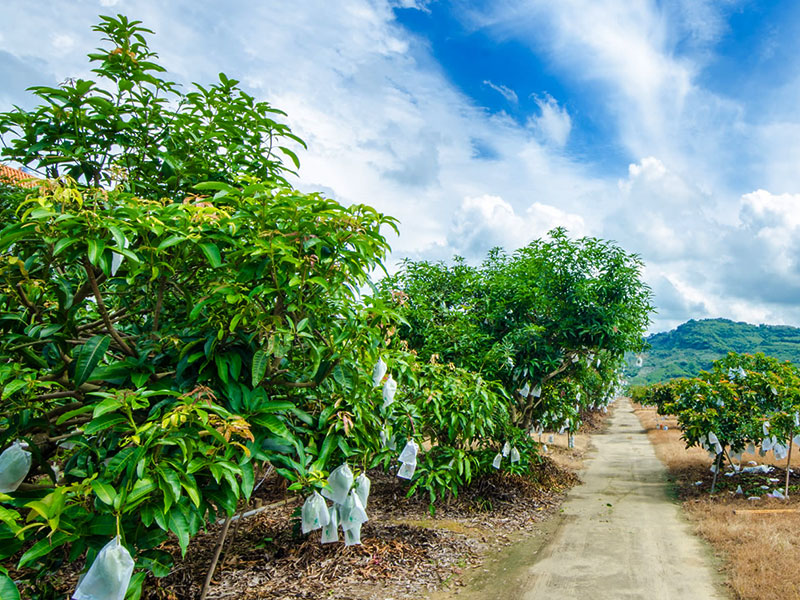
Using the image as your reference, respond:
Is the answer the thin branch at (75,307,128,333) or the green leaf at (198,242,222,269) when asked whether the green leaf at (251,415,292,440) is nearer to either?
the green leaf at (198,242,222,269)

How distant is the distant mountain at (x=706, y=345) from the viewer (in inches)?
2500

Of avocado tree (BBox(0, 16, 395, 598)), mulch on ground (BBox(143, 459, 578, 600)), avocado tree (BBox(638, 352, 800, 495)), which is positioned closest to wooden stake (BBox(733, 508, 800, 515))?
avocado tree (BBox(638, 352, 800, 495))

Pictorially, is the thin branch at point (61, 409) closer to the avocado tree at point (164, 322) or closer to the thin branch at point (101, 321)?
the avocado tree at point (164, 322)

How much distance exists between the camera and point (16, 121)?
281 cm

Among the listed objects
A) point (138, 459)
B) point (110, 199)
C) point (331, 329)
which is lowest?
point (138, 459)

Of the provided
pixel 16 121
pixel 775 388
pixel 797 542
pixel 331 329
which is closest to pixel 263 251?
pixel 331 329

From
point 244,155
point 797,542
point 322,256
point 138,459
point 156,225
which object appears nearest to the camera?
point 138,459

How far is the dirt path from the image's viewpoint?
411cm

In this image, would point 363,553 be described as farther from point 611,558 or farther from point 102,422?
point 102,422

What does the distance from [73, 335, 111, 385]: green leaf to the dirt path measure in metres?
3.39

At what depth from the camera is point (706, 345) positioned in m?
77.8

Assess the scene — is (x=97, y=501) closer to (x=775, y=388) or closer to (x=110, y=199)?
(x=110, y=199)

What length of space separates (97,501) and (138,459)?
0.25 meters

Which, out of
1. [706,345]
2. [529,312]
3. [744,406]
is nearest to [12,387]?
[529,312]
